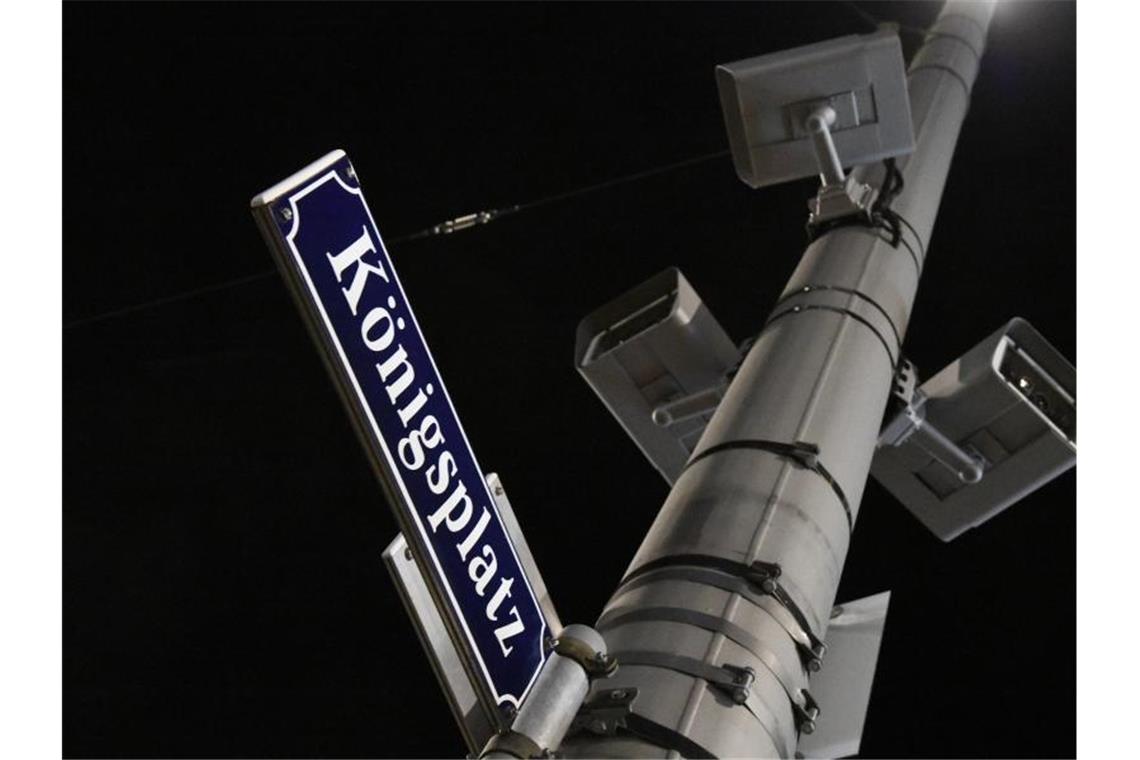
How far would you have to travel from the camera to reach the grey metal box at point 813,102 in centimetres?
308

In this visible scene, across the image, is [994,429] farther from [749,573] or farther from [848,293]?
[749,573]

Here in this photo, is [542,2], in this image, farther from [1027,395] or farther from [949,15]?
[1027,395]

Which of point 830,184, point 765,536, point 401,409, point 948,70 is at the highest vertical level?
point 948,70

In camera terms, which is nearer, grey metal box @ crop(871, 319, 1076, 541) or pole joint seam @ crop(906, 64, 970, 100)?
grey metal box @ crop(871, 319, 1076, 541)

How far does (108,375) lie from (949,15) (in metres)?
4.56

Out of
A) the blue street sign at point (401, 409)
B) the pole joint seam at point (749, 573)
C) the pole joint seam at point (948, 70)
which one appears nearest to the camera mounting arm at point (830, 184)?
the pole joint seam at point (948, 70)

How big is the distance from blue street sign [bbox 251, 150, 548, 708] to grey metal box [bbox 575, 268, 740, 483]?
1.86m

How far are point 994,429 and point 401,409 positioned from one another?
8.32 ft

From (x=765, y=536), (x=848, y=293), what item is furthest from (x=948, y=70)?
(x=765, y=536)

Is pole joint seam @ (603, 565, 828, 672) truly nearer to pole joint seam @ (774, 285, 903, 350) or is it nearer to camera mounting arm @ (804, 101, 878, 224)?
pole joint seam @ (774, 285, 903, 350)

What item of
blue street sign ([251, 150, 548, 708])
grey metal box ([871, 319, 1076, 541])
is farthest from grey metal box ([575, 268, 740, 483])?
blue street sign ([251, 150, 548, 708])

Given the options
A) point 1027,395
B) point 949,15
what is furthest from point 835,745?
point 949,15

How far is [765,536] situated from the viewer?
2.20m

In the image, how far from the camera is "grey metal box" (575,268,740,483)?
12.0ft
